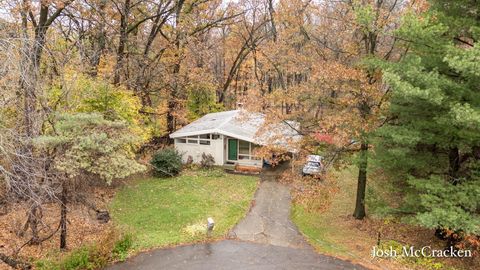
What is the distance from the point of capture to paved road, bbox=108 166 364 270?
984cm

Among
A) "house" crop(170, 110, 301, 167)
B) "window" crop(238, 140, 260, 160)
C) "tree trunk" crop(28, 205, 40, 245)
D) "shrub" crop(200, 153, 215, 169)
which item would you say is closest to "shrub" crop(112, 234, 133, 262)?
"tree trunk" crop(28, 205, 40, 245)

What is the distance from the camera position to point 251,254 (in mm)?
10516

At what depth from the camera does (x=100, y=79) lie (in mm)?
14977

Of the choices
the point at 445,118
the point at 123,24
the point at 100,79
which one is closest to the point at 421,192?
the point at 445,118

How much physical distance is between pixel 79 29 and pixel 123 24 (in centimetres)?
229

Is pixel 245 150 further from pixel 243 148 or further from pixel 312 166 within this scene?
pixel 312 166

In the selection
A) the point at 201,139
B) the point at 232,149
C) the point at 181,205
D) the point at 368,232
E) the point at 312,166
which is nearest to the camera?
the point at 368,232

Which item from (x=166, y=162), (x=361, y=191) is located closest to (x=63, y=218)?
(x=166, y=162)

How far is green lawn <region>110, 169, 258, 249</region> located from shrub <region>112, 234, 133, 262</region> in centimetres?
30

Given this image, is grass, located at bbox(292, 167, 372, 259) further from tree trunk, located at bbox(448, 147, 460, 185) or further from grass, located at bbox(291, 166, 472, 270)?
tree trunk, located at bbox(448, 147, 460, 185)

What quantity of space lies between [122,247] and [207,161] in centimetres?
1001

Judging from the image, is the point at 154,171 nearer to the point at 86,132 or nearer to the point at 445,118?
the point at 86,132

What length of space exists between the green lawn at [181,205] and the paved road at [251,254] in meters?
0.66

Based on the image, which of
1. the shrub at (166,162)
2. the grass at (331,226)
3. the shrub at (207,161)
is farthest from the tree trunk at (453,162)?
the shrub at (166,162)
